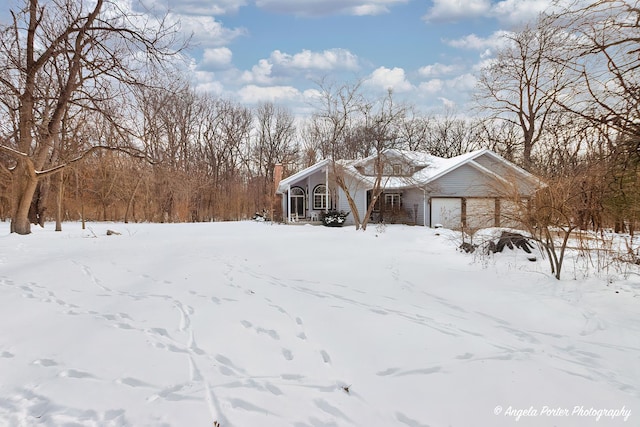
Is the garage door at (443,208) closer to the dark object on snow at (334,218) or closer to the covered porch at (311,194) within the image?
the dark object on snow at (334,218)

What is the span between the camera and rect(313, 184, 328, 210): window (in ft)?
81.5

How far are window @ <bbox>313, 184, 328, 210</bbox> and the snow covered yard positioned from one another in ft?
59.1

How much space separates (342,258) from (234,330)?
16.0 feet

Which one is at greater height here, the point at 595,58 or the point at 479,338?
the point at 595,58

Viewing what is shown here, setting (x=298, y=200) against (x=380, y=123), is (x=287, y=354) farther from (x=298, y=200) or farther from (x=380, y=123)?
(x=298, y=200)

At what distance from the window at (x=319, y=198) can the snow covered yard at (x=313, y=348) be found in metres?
18.0

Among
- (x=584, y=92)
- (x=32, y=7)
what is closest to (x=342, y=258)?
(x=584, y=92)

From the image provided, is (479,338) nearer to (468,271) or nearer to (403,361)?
(403,361)

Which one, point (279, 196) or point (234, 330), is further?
point (279, 196)

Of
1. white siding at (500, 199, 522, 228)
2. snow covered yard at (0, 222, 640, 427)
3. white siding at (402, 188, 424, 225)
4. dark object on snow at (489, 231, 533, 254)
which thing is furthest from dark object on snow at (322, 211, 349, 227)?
snow covered yard at (0, 222, 640, 427)

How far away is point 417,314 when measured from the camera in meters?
4.74

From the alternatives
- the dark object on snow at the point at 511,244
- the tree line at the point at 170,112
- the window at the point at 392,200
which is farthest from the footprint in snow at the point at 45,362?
the window at the point at 392,200

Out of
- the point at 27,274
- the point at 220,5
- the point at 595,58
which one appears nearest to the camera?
the point at 595,58

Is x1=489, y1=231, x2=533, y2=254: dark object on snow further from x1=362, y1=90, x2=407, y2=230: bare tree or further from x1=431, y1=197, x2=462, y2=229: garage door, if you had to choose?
x1=431, y1=197, x2=462, y2=229: garage door
